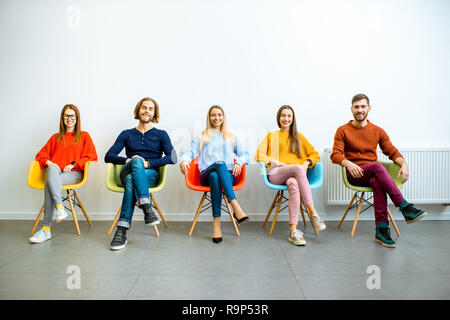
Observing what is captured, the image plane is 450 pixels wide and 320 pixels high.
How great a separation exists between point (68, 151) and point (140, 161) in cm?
85

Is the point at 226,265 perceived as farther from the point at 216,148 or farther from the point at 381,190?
the point at 381,190

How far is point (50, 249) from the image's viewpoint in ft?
6.85

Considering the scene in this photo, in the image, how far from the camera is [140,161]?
2.31 m

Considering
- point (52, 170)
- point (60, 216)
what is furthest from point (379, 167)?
point (52, 170)

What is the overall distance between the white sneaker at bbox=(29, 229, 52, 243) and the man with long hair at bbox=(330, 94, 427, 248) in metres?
2.43

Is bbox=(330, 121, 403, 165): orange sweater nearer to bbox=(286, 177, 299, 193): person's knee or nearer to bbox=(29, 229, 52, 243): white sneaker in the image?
bbox=(286, 177, 299, 193): person's knee

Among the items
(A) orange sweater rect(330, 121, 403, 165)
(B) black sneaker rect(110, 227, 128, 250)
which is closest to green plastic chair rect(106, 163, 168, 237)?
(B) black sneaker rect(110, 227, 128, 250)

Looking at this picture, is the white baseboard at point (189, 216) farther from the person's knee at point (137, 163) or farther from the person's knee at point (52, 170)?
the person's knee at point (137, 163)

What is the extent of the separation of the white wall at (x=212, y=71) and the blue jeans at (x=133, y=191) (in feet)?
2.70

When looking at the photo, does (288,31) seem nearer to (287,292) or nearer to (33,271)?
(287,292)

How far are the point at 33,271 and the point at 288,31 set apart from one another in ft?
9.87

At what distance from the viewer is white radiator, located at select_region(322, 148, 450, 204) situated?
2.97 metres

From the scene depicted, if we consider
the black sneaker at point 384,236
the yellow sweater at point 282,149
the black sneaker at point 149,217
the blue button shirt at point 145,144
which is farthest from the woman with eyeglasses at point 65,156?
the black sneaker at point 384,236
